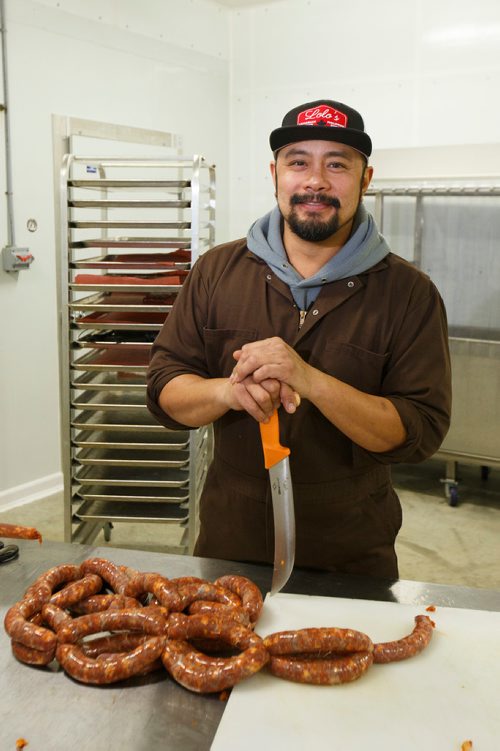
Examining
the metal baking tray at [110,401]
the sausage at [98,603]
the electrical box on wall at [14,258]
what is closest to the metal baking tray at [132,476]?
the metal baking tray at [110,401]

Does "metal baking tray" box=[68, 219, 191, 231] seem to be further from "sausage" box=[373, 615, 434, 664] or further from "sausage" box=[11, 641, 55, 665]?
"sausage" box=[373, 615, 434, 664]

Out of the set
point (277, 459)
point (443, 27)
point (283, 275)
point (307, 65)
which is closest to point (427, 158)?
point (443, 27)

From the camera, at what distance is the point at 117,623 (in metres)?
1.41

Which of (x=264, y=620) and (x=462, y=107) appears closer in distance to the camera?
(x=264, y=620)

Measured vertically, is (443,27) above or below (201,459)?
above

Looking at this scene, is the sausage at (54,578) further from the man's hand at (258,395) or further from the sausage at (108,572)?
the man's hand at (258,395)

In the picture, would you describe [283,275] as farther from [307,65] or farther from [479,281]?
[307,65]

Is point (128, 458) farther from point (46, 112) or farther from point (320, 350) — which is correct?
point (46, 112)

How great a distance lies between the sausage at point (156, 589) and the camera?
148cm

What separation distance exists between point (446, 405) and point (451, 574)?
2310mm

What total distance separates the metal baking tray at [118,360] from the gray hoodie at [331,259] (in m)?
1.29

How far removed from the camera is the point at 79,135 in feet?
14.9

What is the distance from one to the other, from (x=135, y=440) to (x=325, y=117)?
82.0 inches

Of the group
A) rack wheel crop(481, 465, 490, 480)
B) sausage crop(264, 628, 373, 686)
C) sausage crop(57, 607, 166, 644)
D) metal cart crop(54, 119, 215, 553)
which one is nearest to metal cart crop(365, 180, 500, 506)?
rack wheel crop(481, 465, 490, 480)
